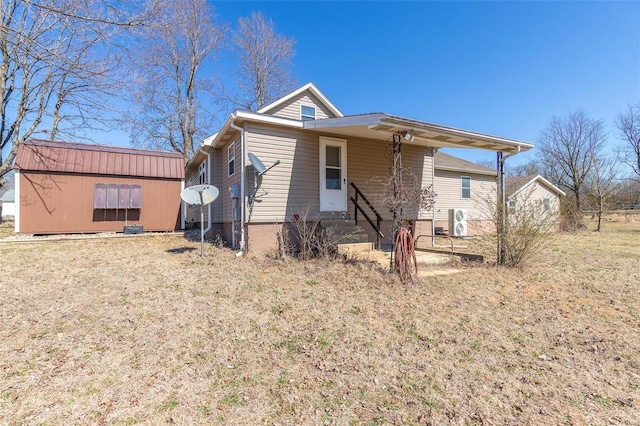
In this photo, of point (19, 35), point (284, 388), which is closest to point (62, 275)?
point (19, 35)

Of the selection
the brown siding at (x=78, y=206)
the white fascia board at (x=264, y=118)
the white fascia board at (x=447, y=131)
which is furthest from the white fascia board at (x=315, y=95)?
the white fascia board at (x=447, y=131)

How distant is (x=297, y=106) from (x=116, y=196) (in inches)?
311

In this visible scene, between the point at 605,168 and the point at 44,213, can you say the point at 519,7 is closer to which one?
the point at 44,213

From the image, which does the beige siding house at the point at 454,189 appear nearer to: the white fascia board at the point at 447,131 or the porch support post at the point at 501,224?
the white fascia board at the point at 447,131

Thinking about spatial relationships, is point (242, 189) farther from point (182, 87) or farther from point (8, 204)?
point (8, 204)

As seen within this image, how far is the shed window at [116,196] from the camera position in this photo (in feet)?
40.1

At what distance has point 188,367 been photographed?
3.01 metres

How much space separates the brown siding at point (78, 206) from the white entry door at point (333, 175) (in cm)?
821

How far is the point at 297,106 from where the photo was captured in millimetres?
12086

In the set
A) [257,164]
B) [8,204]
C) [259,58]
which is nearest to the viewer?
[257,164]

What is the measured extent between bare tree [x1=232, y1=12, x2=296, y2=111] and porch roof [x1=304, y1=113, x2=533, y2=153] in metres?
17.0

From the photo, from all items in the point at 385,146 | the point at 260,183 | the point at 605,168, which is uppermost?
the point at 605,168

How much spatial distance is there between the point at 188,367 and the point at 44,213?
41.2ft

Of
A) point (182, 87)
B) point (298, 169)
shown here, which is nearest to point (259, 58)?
point (182, 87)
